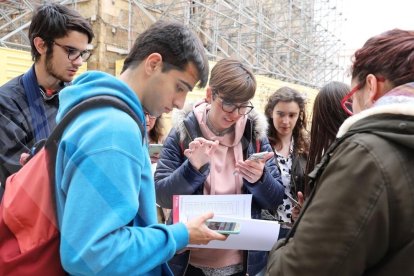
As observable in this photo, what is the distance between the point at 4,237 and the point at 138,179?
1.10 ft

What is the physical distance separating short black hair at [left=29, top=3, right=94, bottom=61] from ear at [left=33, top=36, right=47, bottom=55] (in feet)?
0.04

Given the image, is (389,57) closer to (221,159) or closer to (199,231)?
(199,231)

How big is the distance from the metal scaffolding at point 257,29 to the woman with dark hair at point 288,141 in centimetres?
619

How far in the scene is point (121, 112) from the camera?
0.88m

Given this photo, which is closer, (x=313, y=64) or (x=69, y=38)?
(x=69, y=38)

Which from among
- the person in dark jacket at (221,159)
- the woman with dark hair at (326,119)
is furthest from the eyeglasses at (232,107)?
the woman with dark hair at (326,119)

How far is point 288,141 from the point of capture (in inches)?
89.6

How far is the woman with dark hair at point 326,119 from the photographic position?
1.61m

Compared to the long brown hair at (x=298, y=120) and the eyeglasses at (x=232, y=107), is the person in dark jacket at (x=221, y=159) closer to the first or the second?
the eyeglasses at (x=232, y=107)

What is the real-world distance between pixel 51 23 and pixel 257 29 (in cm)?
1191

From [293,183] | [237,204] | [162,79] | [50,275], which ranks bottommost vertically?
[293,183]

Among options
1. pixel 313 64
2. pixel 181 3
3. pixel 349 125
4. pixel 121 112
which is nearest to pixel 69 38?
pixel 121 112

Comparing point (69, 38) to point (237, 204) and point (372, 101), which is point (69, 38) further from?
point (372, 101)

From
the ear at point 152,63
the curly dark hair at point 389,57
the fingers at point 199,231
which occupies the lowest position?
the fingers at point 199,231
